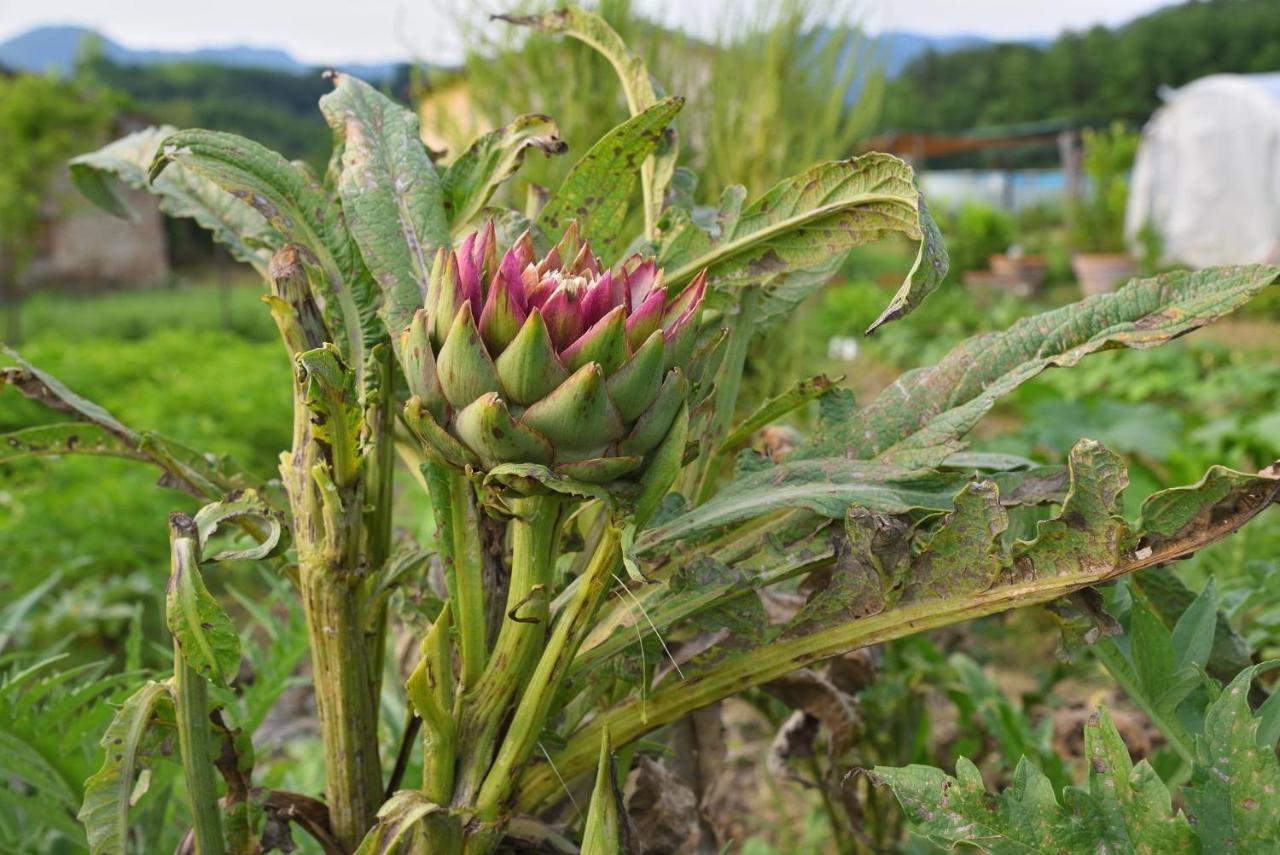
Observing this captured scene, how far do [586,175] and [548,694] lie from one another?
0.31 meters

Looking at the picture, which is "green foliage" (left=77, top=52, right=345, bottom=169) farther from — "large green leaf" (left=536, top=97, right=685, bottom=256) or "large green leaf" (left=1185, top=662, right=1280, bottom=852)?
"large green leaf" (left=1185, top=662, right=1280, bottom=852)

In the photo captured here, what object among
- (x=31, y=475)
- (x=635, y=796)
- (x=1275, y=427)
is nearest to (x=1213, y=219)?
(x=1275, y=427)

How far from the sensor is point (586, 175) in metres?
0.66

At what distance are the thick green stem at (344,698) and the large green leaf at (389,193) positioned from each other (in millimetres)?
157

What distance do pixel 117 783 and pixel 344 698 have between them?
0.40 ft

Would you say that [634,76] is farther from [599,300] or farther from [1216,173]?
[1216,173]

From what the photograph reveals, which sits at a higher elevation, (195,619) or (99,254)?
(195,619)

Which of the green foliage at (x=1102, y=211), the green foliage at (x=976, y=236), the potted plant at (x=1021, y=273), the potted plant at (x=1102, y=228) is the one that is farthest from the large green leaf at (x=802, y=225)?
the green foliage at (x=976, y=236)

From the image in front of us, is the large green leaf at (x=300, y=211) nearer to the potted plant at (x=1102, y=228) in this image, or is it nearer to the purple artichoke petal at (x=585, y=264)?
the purple artichoke petal at (x=585, y=264)

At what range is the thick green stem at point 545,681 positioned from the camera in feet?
1.78

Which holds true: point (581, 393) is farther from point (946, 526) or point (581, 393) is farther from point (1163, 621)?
point (1163, 621)

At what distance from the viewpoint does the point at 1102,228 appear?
9727 mm

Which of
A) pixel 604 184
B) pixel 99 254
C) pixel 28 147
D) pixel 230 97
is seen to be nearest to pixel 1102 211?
pixel 28 147

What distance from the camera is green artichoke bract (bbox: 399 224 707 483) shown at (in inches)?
18.5
